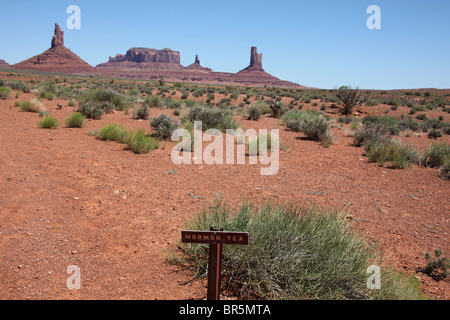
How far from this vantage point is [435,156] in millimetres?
9008

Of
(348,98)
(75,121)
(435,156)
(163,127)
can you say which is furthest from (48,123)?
(348,98)

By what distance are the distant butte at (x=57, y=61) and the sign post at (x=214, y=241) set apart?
140m

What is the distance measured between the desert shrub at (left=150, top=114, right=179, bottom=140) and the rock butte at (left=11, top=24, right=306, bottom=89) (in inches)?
4107

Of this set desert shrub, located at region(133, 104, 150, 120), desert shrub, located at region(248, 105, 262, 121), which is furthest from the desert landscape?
desert shrub, located at region(248, 105, 262, 121)

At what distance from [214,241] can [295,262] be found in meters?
1.22

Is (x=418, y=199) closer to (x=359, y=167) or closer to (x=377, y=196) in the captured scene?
(x=377, y=196)

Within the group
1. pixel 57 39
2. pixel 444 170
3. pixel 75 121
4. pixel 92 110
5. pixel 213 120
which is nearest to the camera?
pixel 444 170

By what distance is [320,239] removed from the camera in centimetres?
345

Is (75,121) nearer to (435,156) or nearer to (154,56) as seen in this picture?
(435,156)

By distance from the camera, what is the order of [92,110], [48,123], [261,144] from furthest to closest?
[92,110]
[48,123]
[261,144]

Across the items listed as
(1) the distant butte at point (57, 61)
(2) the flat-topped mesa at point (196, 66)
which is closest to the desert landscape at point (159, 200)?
(1) the distant butte at point (57, 61)

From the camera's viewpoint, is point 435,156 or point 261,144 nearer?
point 435,156

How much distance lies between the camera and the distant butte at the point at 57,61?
127 meters

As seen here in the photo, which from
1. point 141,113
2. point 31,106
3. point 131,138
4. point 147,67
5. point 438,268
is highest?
point 147,67
